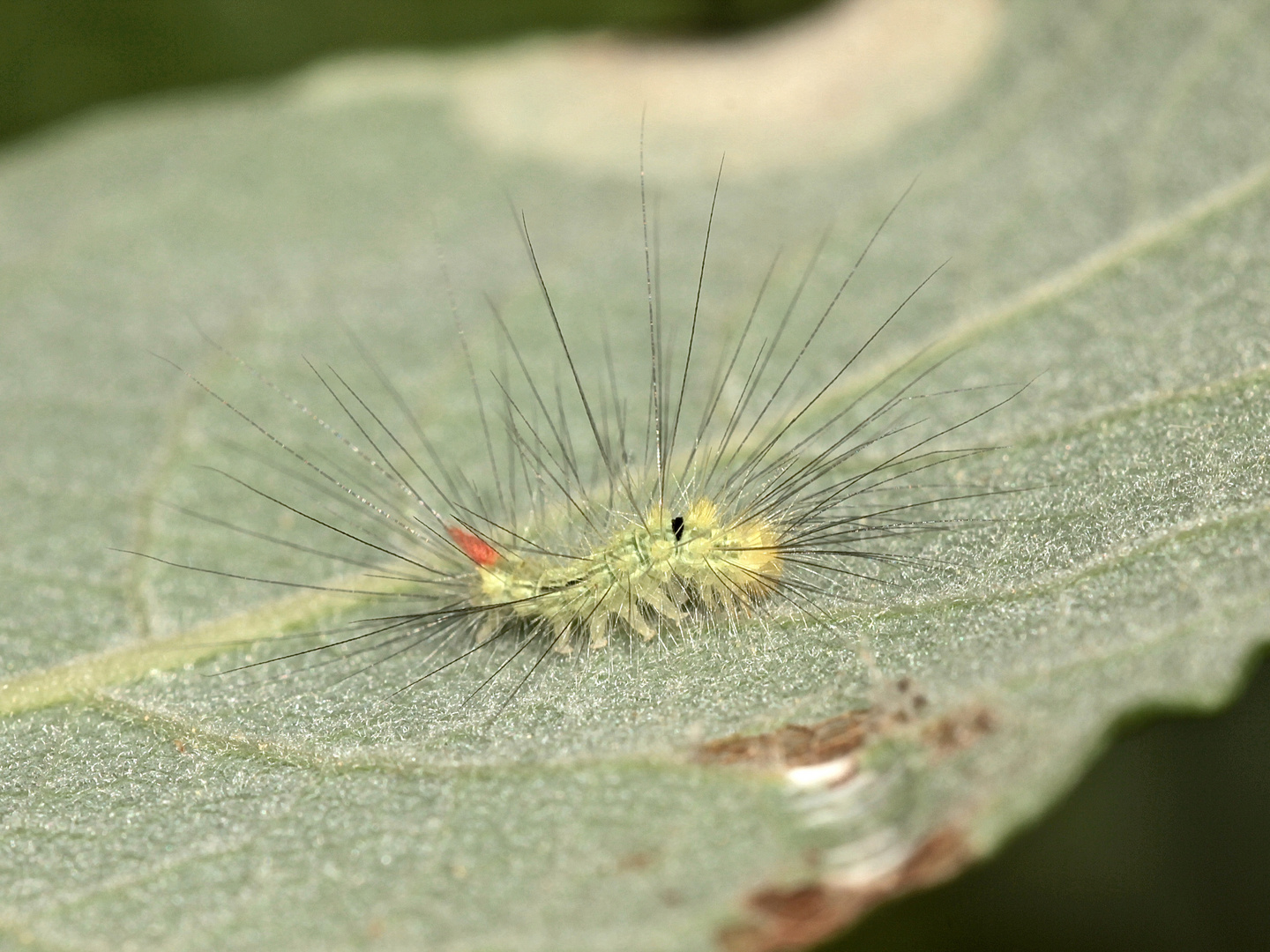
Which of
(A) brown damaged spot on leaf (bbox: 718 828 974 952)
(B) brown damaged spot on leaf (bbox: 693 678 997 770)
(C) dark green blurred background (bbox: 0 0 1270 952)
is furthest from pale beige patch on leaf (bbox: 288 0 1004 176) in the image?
(A) brown damaged spot on leaf (bbox: 718 828 974 952)

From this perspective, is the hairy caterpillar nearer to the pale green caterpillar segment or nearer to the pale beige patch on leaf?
the pale green caterpillar segment

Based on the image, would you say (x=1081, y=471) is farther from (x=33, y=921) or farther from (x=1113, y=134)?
(x=33, y=921)

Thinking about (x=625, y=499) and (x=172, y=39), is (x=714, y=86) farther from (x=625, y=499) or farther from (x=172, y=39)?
(x=172, y=39)

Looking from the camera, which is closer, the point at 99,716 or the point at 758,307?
the point at 99,716

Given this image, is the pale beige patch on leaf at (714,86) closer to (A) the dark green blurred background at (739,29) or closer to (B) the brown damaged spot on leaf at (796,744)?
(A) the dark green blurred background at (739,29)

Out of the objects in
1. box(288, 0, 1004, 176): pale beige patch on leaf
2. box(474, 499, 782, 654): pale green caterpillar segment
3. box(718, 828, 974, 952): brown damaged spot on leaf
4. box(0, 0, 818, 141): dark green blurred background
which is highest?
box(0, 0, 818, 141): dark green blurred background

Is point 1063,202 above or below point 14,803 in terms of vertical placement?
above

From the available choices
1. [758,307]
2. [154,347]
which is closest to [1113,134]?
[758,307]

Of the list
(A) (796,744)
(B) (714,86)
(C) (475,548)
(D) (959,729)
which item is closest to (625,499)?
(C) (475,548)
